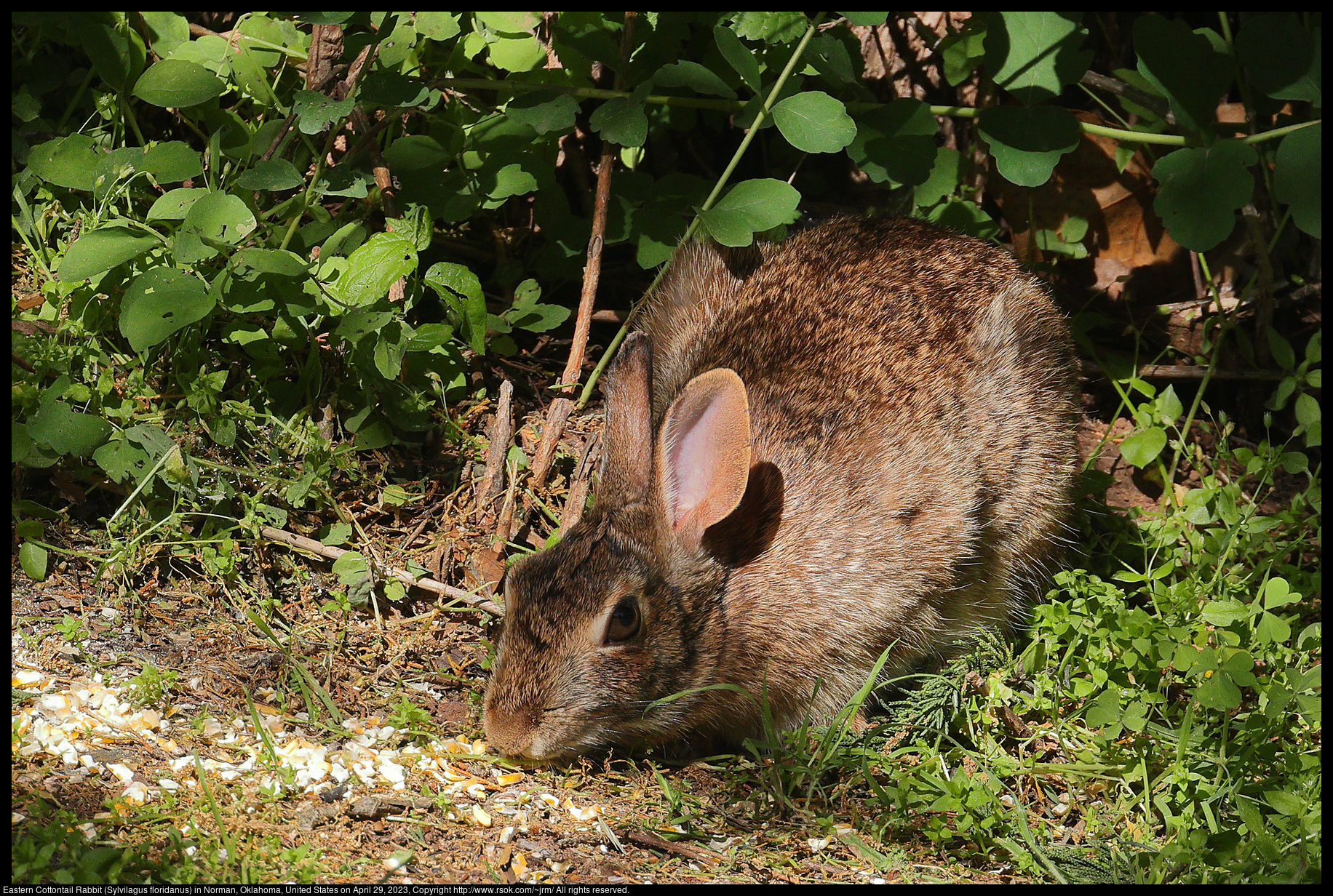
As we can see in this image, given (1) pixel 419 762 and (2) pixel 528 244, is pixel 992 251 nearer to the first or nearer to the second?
(2) pixel 528 244

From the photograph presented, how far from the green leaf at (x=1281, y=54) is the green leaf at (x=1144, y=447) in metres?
1.48

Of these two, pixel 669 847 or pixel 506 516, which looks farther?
pixel 506 516

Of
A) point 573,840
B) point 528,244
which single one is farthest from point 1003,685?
point 528,244

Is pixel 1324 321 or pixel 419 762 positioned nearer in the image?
pixel 419 762

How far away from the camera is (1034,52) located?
4238 millimetres

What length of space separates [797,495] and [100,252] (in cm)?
250

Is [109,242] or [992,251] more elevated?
[109,242]

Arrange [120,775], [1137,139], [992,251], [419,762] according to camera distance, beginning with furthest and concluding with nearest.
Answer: [992,251], [1137,139], [419,762], [120,775]

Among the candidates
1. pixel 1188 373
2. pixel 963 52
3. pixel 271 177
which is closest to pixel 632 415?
pixel 271 177

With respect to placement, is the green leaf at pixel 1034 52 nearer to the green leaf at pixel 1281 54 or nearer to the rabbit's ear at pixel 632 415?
the green leaf at pixel 1281 54

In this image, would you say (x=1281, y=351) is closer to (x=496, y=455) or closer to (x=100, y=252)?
(x=496, y=455)

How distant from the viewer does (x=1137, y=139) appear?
4.21 meters

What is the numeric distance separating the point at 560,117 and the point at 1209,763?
3.16 metres

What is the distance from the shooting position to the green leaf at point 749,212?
162 inches
